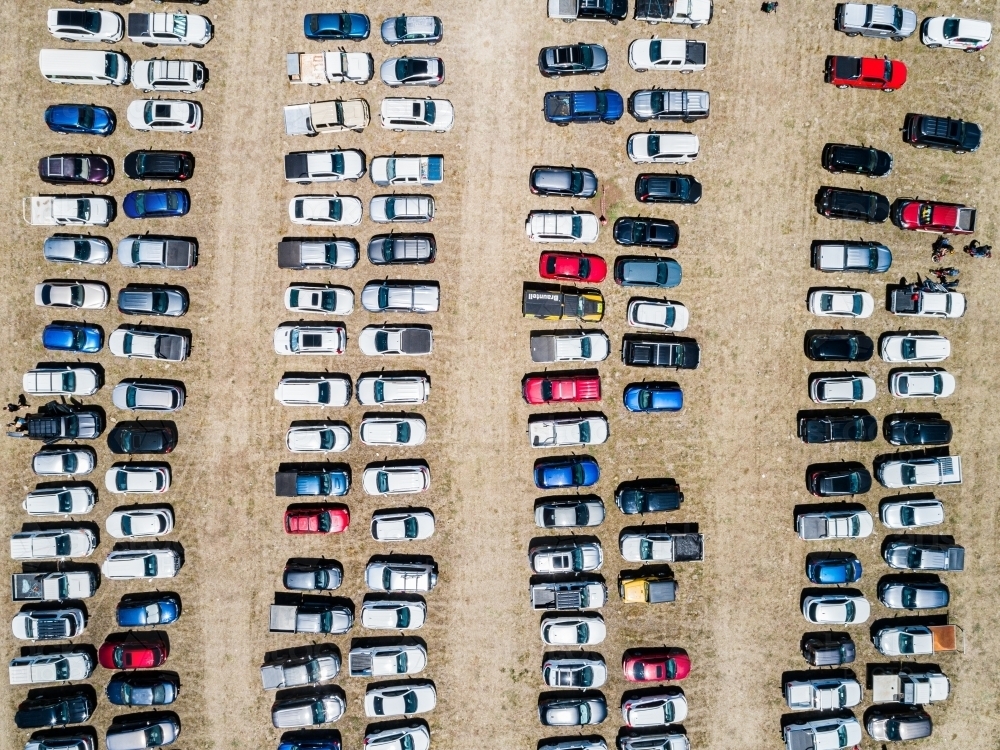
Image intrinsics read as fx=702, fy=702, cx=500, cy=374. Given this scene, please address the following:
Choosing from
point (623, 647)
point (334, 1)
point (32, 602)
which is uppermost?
point (334, 1)

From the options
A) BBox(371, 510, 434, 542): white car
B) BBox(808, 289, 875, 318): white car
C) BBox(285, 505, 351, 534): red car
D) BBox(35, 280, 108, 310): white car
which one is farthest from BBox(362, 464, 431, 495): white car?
BBox(808, 289, 875, 318): white car

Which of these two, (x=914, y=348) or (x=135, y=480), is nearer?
(x=135, y=480)

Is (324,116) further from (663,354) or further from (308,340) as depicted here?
(663,354)

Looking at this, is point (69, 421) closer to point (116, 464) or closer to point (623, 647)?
point (116, 464)

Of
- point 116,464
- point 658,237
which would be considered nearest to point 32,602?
point 116,464

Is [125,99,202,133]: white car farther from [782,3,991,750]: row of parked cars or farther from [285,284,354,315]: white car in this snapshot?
[782,3,991,750]: row of parked cars

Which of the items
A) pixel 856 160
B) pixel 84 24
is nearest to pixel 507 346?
pixel 856 160

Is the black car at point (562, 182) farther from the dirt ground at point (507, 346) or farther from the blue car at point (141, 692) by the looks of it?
the blue car at point (141, 692)
